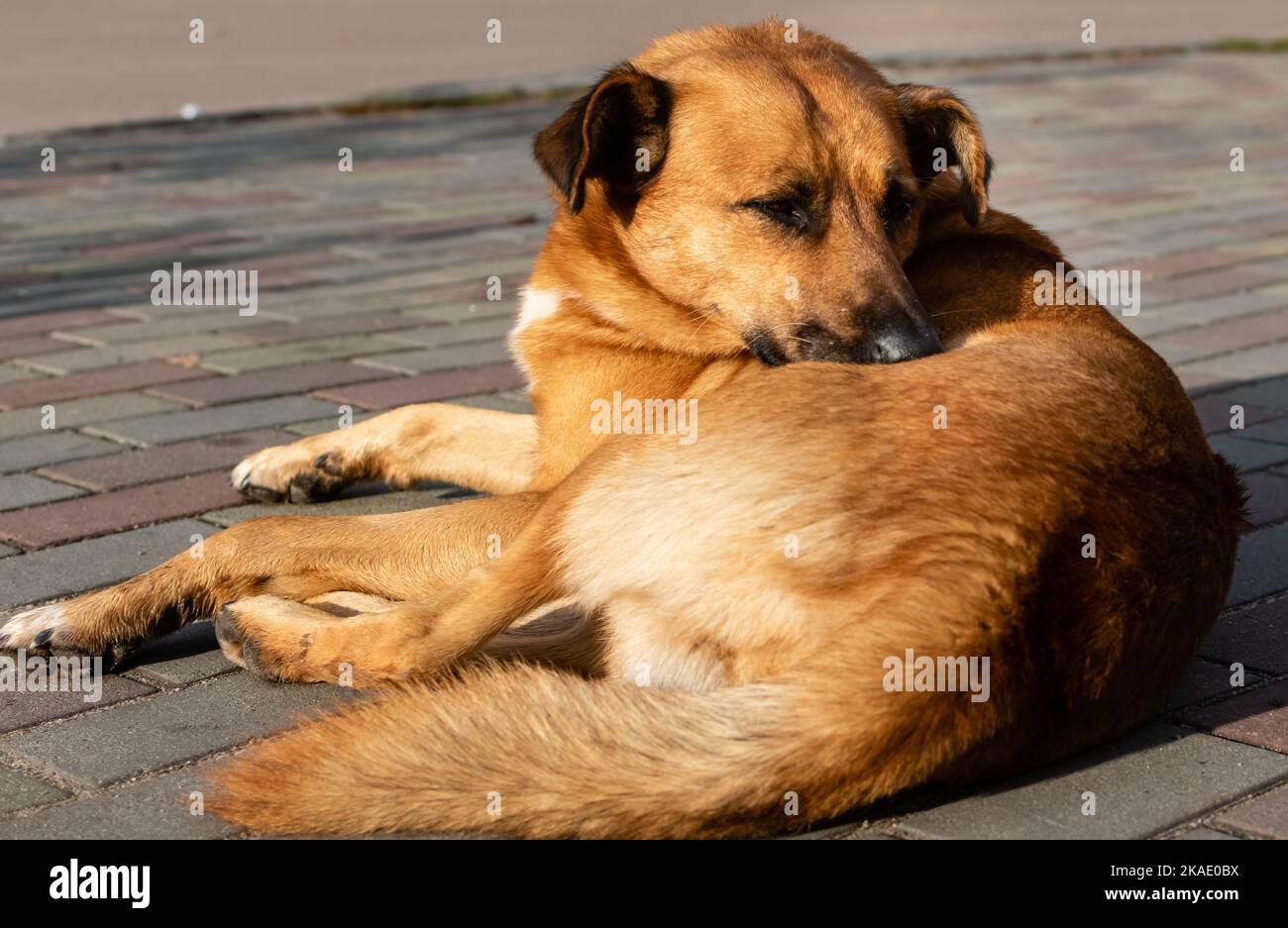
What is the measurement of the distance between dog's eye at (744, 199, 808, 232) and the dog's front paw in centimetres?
149

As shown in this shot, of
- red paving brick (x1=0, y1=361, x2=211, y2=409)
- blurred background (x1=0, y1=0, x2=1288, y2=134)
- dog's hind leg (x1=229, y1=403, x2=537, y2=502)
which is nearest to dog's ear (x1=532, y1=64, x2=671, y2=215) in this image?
dog's hind leg (x1=229, y1=403, x2=537, y2=502)

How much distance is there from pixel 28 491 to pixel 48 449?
0.43 meters

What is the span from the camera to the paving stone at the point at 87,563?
13.0 feet

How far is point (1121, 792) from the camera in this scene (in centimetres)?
296

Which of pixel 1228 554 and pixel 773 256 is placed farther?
pixel 773 256

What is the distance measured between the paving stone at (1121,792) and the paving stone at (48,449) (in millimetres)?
3210

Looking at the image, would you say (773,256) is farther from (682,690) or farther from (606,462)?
(682,690)

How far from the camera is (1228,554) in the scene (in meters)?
3.30

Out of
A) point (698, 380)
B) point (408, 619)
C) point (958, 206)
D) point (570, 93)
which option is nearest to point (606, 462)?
point (408, 619)

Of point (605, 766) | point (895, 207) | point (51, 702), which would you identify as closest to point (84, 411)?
point (51, 702)

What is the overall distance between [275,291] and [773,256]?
13.3 ft

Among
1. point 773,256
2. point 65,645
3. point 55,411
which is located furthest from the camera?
point 55,411

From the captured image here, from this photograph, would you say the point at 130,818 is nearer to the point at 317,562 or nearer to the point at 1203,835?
the point at 317,562

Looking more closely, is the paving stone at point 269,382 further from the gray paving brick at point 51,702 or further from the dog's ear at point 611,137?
the gray paving brick at point 51,702
